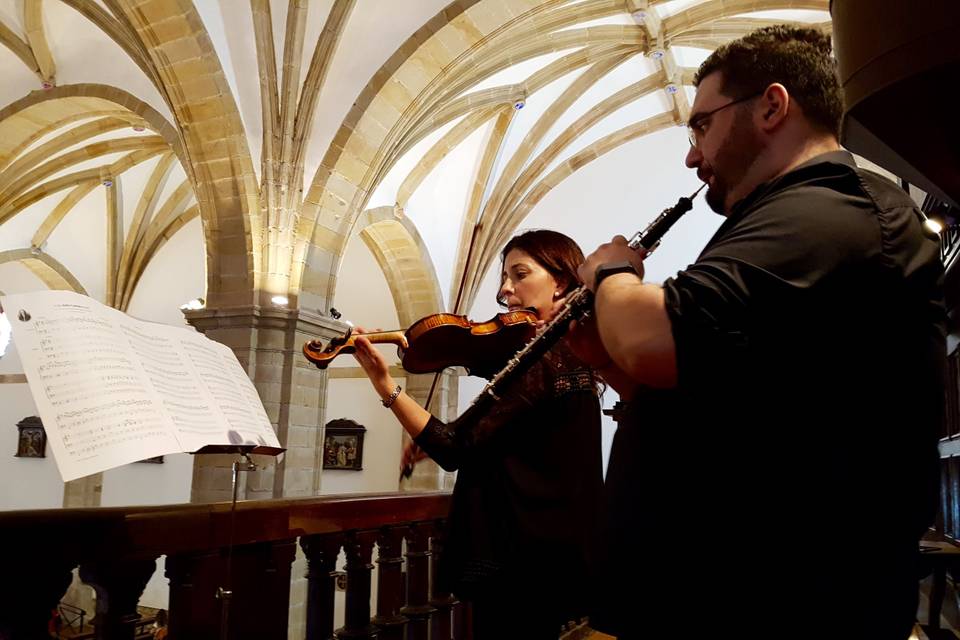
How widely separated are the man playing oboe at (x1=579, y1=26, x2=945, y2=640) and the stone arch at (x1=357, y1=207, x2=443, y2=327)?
10002 millimetres

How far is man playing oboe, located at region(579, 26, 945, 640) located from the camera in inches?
39.0

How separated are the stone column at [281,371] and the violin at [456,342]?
5146mm

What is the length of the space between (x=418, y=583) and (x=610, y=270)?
1.64m

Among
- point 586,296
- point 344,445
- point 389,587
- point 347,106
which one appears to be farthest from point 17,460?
point 586,296

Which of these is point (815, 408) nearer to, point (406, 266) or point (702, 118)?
point (702, 118)

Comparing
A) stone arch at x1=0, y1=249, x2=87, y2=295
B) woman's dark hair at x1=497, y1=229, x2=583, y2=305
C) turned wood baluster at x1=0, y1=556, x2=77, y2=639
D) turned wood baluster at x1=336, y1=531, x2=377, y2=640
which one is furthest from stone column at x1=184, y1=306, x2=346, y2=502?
stone arch at x1=0, y1=249, x2=87, y2=295

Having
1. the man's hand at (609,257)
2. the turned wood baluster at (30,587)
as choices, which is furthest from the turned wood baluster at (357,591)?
the man's hand at (609,257)

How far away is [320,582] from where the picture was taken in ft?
6.51

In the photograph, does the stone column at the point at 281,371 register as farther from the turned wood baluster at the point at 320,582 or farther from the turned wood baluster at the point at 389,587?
the turned wood baluster at the point at 320,582

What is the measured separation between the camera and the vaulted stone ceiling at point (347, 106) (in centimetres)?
740

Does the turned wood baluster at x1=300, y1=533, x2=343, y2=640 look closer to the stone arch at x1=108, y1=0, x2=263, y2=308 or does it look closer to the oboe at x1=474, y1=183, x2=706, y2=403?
the oboe at x1=474, y1=183, x2=706, y2=403

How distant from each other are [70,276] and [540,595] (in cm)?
1483

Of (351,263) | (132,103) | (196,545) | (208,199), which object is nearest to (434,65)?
(208,199)

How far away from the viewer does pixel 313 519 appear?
1.90m
